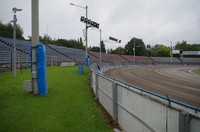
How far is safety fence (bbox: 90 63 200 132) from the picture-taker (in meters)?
2.96

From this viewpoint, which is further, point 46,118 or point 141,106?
point 46,118

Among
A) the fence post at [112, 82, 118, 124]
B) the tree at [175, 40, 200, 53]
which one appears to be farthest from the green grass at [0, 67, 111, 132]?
the tree at [175, 40, 200, 53]

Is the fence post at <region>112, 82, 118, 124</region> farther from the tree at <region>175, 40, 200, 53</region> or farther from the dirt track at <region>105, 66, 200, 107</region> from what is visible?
the tree at <region>175, 40, 200, 53</region>

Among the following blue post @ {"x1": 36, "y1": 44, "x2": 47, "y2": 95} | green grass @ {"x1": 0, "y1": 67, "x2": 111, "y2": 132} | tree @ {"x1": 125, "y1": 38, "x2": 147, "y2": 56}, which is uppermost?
tree @ {"x1": 125, "y1": 38, "x2": 147, "y2": 56}

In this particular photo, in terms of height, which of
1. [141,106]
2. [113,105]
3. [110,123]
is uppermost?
[141,106]

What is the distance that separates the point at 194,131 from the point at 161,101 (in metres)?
0.96

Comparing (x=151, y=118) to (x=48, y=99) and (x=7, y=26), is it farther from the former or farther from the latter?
(x=7, y=26)

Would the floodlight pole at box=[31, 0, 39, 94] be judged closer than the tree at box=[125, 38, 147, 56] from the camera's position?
Yes

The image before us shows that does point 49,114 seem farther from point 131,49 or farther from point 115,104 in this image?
point 131,49

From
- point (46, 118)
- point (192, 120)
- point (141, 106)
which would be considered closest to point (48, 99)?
point (46, 118)

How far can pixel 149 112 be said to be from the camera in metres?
4.17

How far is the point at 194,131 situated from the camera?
9.25 feet

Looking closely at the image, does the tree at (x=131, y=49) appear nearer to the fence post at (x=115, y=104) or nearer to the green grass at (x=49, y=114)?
the green grass at (x=49, y=114)

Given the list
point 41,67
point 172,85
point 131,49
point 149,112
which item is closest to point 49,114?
point 41,67
